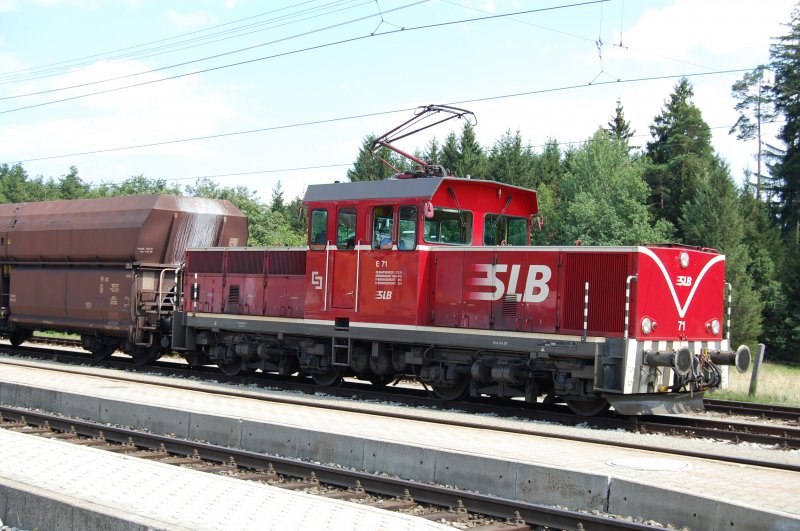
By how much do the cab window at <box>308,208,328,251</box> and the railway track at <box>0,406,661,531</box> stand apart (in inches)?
210

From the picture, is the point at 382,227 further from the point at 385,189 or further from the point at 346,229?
the point at 346,229

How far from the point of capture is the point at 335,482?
8.94 meters

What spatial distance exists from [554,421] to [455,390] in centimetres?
222

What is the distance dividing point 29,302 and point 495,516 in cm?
1948

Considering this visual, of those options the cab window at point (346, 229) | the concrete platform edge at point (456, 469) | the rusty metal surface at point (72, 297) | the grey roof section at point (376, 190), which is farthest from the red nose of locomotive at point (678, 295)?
the rusty metal surface at point (72, 297)

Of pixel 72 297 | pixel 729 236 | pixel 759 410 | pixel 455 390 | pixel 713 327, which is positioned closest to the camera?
pixel 713 327

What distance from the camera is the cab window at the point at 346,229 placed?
49.4 feet

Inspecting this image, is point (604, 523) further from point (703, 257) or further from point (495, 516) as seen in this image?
point (703, 257)

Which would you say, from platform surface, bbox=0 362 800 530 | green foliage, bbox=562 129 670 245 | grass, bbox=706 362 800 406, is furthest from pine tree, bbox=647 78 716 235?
platform surface, bbox=0 362 800 530

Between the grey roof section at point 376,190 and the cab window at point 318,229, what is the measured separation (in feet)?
0.93

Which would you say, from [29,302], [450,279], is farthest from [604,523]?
[29,302]

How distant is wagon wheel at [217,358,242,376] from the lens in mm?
18375

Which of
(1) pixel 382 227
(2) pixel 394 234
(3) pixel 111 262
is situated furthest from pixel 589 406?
(3) pixel 111 262

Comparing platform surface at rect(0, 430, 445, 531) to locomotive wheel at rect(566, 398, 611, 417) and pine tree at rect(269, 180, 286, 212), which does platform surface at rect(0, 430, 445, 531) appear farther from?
pine tree at rect(269, 180, 286, 212)
